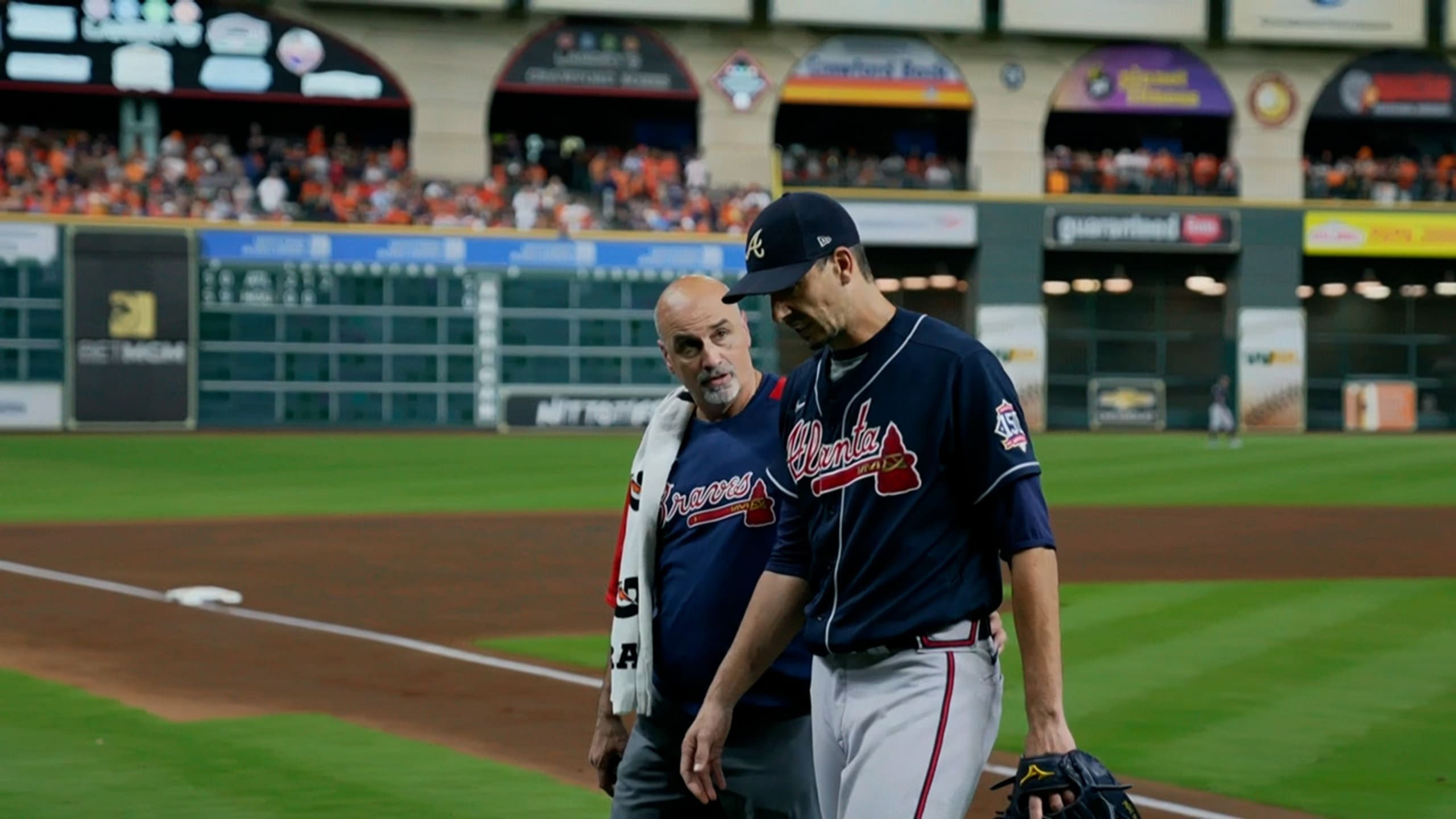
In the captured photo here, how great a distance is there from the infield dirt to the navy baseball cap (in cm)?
425

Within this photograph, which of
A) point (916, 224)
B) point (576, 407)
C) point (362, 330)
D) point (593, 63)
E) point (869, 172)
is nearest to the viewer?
point (362, 330)

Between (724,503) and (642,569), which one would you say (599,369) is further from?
(724,503)

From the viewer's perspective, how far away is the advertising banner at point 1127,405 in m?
50.3

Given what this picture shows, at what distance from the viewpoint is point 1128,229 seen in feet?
160

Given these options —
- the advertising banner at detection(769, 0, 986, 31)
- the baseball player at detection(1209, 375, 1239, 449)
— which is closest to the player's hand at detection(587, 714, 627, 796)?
the baseball player at detection(1209, 375, 1239, 449)

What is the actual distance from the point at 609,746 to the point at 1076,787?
1.76m

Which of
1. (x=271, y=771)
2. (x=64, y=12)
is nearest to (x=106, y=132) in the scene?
(x=64, y=12)

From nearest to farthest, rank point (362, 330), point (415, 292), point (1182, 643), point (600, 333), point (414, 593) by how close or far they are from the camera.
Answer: point (1182, 643) < point (414, 593) < point (362, 330) < point (415, 292) < point (600, 333)

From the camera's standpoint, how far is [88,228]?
131ft

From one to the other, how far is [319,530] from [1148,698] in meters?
11.9

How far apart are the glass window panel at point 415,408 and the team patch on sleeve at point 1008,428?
38226mm

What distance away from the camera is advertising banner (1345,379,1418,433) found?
168ft

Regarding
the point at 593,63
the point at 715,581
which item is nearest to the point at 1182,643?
the point at 715,581

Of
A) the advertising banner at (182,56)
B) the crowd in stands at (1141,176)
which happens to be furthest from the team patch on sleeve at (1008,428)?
the crowd in stands at (1141,176)
